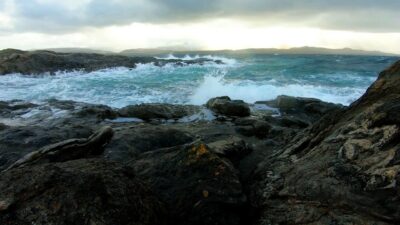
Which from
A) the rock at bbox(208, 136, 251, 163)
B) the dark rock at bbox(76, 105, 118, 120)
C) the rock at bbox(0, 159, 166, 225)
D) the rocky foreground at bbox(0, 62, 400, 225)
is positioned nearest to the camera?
the rock at bbox(0, 159, 166, 225)

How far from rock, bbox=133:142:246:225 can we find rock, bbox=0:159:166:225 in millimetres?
323

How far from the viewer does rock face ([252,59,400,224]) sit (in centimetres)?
321

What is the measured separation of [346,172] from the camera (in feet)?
11.6

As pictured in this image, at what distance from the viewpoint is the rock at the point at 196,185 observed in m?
3.65

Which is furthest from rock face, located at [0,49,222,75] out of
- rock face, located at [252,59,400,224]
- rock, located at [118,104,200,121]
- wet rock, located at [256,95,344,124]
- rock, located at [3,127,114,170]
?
rock face, located at [252,59,400,224]

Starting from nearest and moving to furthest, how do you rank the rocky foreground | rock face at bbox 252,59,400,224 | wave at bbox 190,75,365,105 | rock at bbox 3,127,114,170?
the rocky foreground, rock face at bbox 252,59,400,224, rock at bbox 3,127,114,170, wave at bbox 190,75,365,105

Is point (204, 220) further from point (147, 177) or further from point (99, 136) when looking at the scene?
point (99, 136)

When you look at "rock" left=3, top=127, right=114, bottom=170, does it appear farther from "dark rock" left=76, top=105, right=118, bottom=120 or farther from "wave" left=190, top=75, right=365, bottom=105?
"wave" left=190, top=75, right=365, bottom=105

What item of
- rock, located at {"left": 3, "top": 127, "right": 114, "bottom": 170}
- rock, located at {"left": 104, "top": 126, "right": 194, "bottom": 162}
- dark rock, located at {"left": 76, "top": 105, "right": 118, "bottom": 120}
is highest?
rock, located at {"left": 3, "top": 127, "right": 114, "bottom": 170}

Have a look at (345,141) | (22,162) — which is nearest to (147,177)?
(22,162)

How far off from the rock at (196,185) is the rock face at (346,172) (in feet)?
1.08

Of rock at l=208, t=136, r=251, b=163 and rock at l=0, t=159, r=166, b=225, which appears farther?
rock at l=208, t=136, r=251, b=163

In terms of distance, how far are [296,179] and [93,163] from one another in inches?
72.3

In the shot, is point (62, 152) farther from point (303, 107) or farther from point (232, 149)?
point (303, 107)
